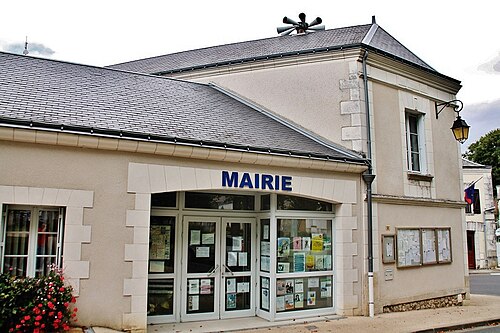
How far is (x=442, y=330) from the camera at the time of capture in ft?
28.2

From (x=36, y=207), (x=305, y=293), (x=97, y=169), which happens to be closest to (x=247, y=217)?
(x=305, y=293)

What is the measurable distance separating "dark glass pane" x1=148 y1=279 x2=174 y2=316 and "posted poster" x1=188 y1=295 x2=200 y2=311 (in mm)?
351

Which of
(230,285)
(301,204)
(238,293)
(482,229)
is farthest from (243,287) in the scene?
(482,229)

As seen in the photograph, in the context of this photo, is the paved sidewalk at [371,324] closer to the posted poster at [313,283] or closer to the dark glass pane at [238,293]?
the dark glass pane at [238,293]

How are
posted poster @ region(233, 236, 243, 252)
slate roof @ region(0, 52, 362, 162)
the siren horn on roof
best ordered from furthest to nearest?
the siren horn on roof < posted poster @ region(233, 236, 243, 252) < slate roof @ region(0, 52, 362, 162)

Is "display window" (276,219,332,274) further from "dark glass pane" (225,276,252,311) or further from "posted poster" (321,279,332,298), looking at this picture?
"dark glass pane" (225,276,252,311)

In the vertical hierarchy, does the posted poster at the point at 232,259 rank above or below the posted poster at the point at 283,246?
below

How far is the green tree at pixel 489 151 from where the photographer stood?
40.6 m

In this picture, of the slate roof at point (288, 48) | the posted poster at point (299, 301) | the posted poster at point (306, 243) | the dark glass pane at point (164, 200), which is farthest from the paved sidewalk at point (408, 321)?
the slate roof at point (288, 48)

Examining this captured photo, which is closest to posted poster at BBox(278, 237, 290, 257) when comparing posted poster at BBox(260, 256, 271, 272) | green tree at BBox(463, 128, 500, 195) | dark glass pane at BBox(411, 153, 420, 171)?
posted poster at BBox(260, 256, 271, 272)

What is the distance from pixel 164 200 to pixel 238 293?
234 cm

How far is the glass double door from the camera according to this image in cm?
870

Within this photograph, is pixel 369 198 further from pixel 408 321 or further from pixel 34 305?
pixel 34 305

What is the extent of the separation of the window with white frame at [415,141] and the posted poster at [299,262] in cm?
385
